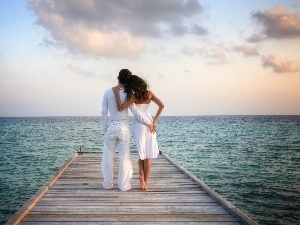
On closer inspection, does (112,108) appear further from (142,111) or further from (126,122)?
(142,111)

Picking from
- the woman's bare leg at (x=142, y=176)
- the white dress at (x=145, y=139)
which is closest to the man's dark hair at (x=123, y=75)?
the white dress at (x=145, y=139)

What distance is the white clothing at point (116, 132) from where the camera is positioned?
18.0ft

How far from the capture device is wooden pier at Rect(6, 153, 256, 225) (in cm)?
402

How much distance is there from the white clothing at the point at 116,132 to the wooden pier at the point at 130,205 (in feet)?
1.07

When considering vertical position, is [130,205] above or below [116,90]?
below

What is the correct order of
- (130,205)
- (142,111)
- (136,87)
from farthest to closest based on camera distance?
(142,111) → (136,87) → (130,205)

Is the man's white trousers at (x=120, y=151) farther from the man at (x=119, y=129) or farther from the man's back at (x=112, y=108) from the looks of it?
the man's back at (x=112, y=108)

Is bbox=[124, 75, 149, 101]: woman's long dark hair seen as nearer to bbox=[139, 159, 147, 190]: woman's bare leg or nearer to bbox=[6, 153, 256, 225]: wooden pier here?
bbox=[139, 159, 147, 190]: woman's bare leg

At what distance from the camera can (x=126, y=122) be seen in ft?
18.5

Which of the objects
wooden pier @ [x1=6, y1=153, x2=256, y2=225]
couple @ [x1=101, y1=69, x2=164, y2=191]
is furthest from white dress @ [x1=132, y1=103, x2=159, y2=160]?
wooden pier @ [x1=6, y1=153, x2=256, y2=225]

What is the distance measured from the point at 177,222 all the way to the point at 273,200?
27.6ft

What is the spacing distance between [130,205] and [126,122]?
157cm

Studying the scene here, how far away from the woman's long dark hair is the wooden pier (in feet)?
5.55

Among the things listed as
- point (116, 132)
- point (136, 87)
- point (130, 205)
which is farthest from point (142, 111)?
point (130, 205)
